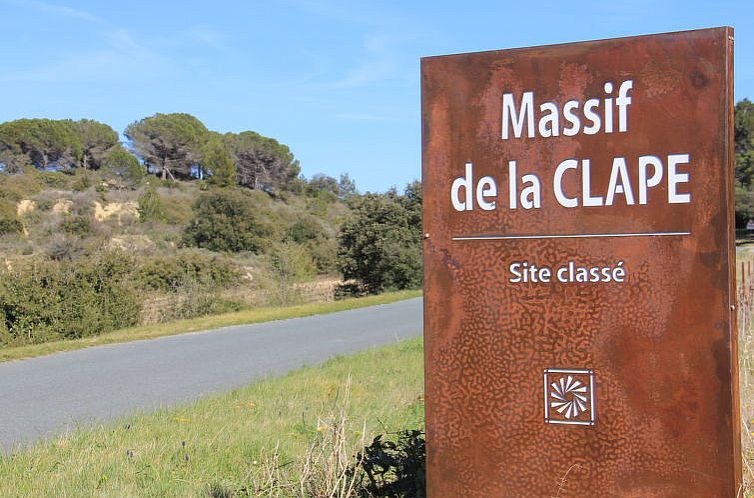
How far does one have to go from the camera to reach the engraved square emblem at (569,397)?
2.68 meters

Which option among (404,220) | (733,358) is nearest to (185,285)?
(404,220)

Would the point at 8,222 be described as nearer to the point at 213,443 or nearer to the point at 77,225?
the point at 77,225

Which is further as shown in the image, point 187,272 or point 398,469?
point 187,272

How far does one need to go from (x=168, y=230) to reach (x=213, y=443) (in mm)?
Result: 46104

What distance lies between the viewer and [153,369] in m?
10.8

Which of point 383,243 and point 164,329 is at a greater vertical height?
point 383,243

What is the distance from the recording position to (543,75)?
8.96 ft

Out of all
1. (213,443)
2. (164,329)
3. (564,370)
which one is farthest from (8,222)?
(564,370)

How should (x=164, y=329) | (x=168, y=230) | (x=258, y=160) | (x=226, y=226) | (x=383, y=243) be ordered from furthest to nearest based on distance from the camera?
(x=258, y=160), (x=168, y=230), (x=226, y=226), (x=383, y=243), (x=164, y=329)

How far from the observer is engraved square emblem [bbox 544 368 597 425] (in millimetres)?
2678

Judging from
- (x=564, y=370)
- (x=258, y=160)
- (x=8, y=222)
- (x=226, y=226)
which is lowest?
(x=564, y=370)

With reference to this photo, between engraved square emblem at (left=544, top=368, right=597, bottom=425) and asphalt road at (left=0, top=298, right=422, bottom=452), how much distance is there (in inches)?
189

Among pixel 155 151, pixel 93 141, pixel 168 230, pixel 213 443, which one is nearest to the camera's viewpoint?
pixel 213 443

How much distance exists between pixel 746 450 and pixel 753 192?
2471 inches
